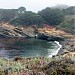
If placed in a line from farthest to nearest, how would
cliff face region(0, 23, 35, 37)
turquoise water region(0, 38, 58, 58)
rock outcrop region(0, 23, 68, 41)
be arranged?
cliff face region(0, 23, 35, 37) → rock outcrop region(0, 23, 68, 41) → turquoise water region(0, 38, 58, 58)

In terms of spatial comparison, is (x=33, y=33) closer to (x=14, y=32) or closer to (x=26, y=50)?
(x=14, y=32)

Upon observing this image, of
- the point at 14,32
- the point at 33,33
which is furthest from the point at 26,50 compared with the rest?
the point at 33,33

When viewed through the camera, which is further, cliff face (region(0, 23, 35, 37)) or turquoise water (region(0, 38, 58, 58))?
cliff face (region(0, 23, 35, 37))

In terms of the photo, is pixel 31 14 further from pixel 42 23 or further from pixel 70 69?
pixel 70 69

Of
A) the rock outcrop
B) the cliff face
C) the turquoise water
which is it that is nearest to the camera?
the turquoise water

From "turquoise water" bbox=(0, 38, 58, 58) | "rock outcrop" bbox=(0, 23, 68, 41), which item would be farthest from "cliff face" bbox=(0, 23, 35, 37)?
"turquoise water" bbox=(0, 38, 58, 58)

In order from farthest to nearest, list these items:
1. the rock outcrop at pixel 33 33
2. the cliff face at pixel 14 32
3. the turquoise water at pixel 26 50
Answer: the cliff face at pixel 14 32 < the rock outcrop at pixel 33 33 < the turquoise water at pixel 26 50

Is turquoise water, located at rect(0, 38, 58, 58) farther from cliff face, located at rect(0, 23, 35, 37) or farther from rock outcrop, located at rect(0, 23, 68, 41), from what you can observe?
cliff face, located at rect(0, 23, 35, 37)

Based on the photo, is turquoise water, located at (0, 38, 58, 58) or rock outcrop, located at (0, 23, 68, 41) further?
rock outcrop, located at (0, 23, 68, 41)

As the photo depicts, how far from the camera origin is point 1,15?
644 ft

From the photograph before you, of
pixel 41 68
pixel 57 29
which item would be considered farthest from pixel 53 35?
pixel 41 68

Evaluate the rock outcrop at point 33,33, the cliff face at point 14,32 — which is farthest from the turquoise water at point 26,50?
the cliff face at point 14,32

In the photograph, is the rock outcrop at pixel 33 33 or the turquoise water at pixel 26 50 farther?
the rock outcrop at pixel 33 33

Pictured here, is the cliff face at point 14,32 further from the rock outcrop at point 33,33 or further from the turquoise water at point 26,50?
the turquoise water at point 26,50
